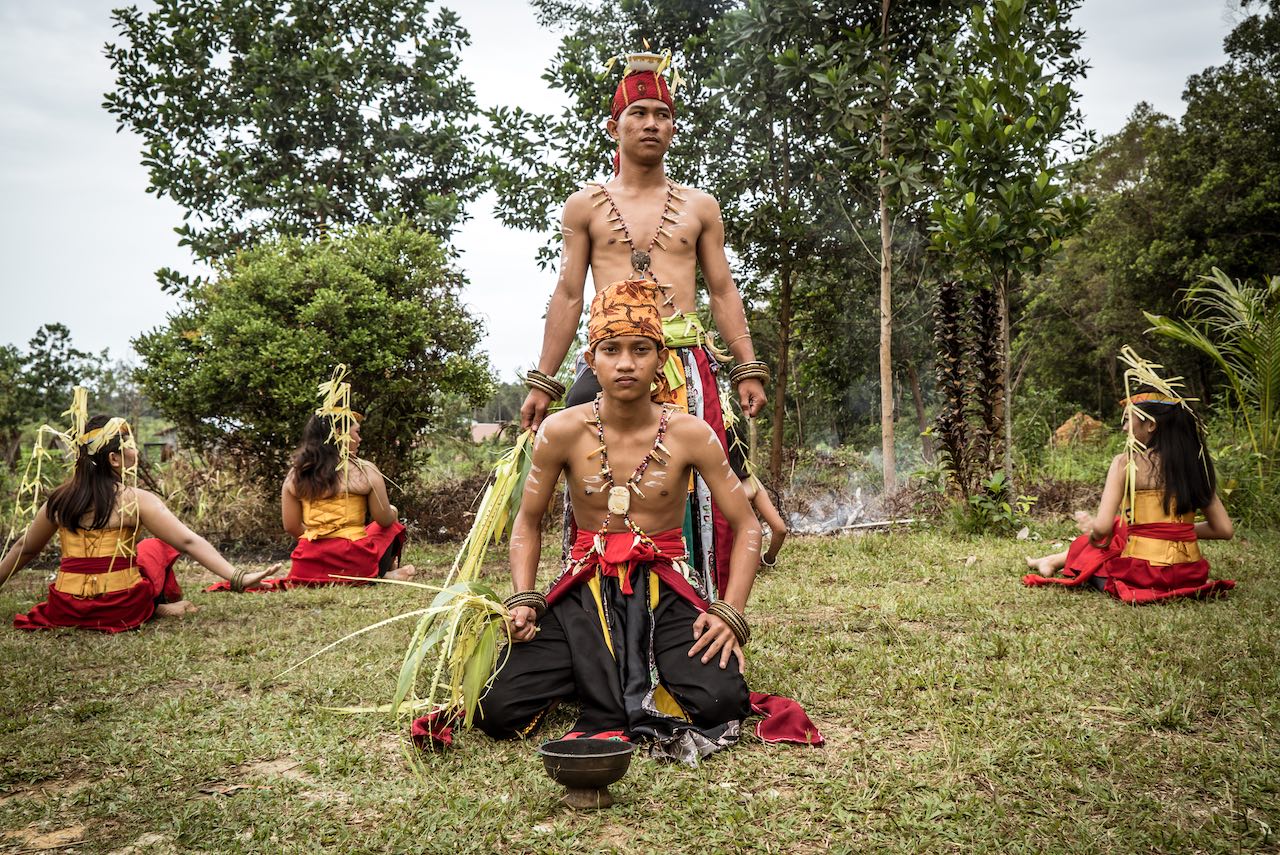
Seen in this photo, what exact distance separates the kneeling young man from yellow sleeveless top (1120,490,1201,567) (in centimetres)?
281

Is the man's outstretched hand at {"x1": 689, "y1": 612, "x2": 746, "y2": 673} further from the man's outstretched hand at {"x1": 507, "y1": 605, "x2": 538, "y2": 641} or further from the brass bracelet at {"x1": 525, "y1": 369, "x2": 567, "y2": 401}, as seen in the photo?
the brass bracelet at {"x1": 525, "y1": 369, "x2": 567, "y2": 401}

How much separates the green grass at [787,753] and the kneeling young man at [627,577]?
193 mm

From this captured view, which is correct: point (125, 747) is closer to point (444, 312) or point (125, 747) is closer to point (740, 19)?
point (444, 312)

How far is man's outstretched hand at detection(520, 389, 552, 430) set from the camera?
11.7ft

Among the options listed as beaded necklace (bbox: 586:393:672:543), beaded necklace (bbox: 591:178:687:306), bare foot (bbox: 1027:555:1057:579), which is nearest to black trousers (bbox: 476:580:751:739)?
beaded necklace (bbox: 586:393:672:543)

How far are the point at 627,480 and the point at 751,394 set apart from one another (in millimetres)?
886

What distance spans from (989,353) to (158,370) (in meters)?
7.48

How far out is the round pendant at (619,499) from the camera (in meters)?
3.05

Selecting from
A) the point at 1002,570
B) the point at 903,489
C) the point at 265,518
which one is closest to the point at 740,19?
the point at 903,489

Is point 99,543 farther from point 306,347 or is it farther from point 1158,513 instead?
point 1158,513

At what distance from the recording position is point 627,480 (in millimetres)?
3078

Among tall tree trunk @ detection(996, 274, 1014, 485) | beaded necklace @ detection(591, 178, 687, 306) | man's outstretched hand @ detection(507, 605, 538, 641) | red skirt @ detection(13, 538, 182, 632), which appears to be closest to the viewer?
man's outstretched hand @ detection(507, 605, 538, 641)

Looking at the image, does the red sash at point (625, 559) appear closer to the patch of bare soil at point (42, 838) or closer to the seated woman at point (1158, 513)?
the patch of bare soil at point (42, 838)

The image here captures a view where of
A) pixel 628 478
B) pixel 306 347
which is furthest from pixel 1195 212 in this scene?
pixel 628 478
